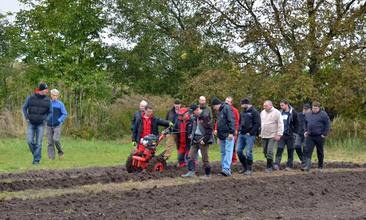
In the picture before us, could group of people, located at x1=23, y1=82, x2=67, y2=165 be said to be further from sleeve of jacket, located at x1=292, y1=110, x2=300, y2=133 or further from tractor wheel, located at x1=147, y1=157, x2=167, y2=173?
sleeve of jacket, located at x1=292, y1=110, x2=300, y2=133

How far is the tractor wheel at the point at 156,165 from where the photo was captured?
16794 mm

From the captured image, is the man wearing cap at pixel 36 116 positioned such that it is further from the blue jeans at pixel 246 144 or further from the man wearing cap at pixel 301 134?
the man wearing cap at pixel 301 134

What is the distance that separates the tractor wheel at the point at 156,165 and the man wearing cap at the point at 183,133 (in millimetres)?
993

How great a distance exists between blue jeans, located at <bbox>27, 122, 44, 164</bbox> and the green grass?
0.34 metres

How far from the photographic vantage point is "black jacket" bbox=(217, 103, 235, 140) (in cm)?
1602

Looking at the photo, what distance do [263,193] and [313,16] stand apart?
16.8 m

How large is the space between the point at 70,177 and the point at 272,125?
5.08 metres

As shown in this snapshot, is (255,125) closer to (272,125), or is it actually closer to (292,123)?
(272,125)

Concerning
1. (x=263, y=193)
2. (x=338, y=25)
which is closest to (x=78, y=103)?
(x=338, y=25)

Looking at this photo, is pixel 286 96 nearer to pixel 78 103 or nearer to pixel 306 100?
pixel 306 100

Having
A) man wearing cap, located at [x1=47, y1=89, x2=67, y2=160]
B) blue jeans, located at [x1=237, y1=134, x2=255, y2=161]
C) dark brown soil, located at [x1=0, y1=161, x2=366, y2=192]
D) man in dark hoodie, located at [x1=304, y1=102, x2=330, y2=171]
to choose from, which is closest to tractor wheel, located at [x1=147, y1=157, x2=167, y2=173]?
dark brown soil, located at [x1=0, y1=161, x2=366, y2=192]

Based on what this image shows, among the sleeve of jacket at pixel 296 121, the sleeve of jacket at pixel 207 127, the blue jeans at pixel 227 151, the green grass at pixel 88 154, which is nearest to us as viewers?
the sleeve of jacket at pixel 207 127

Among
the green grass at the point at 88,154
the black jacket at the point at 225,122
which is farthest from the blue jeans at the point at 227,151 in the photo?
the green grass at the point at 88,154

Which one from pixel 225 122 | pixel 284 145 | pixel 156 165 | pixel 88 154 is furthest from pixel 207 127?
pixel 88 154
